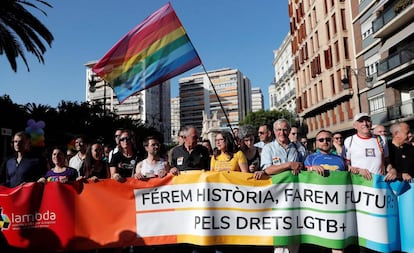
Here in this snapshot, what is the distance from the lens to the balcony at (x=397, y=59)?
2208 cm

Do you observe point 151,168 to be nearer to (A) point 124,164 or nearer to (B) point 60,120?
(A) point 124,164

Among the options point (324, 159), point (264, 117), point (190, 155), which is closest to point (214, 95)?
point (264, 117)

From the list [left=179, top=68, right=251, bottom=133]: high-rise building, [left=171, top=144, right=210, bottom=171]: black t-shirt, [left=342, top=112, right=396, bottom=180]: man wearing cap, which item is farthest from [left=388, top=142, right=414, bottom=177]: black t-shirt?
[left=179, top=68, right=251, bottom=133]: high-rise building

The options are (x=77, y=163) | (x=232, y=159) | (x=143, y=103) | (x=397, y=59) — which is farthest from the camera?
(x=143, y=103)

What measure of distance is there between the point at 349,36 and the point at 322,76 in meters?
5.72

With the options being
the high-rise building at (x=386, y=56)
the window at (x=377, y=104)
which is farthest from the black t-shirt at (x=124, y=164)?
the window at (x=377, y=104)

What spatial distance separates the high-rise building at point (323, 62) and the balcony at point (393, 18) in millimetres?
4964

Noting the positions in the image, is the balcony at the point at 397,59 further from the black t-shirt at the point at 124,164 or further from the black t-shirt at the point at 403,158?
the black t-shirt at the point at 124,164

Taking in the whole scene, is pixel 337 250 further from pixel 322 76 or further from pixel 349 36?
pixel 322 76

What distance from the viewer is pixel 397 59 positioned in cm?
2302

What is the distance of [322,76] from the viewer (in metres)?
36.1

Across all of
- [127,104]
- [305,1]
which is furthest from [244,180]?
[127,104]

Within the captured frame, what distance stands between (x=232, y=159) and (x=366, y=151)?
5.82ft

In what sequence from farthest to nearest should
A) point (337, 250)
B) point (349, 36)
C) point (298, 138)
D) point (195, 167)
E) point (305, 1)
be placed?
point (305, 1) < point (349, 36) < point (298, 138) < point (195, 167) < point (337, 250)
